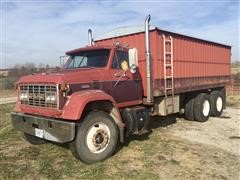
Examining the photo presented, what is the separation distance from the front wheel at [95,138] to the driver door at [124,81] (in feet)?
3.21

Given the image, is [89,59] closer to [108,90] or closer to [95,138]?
[108,90]

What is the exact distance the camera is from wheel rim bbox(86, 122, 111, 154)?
22.7ft

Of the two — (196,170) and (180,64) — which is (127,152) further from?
(180,64)

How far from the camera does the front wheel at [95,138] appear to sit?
671cm

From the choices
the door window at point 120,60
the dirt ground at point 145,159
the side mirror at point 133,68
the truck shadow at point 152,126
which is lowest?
the dirt ground at point 145,159

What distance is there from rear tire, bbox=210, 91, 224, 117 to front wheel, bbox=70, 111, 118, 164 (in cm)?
722

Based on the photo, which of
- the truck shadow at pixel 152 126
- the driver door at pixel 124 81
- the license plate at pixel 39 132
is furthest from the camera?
the truck shadow at pixel 152 126

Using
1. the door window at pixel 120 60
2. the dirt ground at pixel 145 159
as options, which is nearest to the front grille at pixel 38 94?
the dirt ground at pixel 145 159

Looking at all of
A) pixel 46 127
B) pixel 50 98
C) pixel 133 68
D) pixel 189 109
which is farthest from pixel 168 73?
pixel 46 127

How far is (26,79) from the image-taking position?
7.65m

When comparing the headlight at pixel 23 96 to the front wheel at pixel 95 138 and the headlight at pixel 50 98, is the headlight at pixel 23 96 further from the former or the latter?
the front wheel at pixel 95 138

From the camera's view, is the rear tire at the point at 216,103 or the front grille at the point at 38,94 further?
the rear tire at the point at 216,103

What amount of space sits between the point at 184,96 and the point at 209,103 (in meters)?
1.66

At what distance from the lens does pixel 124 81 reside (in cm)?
835
